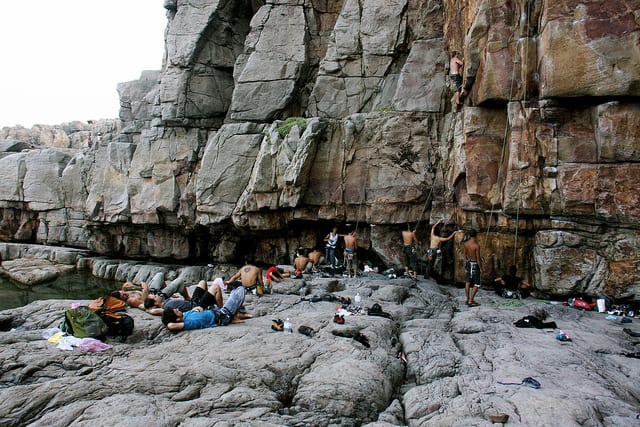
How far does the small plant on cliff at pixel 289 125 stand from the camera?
18703mm

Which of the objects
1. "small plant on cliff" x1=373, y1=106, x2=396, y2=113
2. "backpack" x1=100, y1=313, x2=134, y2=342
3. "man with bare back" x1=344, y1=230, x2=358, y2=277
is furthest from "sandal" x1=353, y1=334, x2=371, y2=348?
"small plant on cliff" x1=373, y1=106, x2=396, y2=113

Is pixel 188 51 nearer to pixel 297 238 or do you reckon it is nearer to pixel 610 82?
pixel 297 238

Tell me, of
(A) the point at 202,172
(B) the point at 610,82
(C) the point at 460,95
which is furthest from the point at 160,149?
(B) the point at 610,82

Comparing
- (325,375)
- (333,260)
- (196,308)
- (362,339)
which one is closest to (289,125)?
(333,260)

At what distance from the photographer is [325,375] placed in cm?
627

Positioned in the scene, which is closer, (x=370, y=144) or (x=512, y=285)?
(x=512, y=285)

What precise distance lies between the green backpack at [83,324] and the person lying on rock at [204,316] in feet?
3.82

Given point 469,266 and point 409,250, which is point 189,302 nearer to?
point 469,266

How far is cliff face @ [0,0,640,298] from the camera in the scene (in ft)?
35.9

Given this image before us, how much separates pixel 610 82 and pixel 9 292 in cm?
2636

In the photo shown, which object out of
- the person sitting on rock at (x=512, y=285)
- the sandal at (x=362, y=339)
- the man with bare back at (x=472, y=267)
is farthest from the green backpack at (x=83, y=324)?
the person sitting on rock at (x=512, y=285)

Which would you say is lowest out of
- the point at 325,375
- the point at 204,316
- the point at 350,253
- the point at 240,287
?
the point at 325,375

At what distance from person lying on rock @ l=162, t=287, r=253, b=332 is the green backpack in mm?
1163

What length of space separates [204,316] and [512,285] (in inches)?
369
